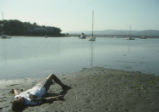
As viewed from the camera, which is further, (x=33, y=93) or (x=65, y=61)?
(x=65, y=61)

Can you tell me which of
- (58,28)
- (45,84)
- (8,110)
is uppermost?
(58,28)

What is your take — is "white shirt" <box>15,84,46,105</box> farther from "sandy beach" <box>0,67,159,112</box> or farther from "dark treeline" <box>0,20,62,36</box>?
"dark treeline" <box>0,20,62,36</box>

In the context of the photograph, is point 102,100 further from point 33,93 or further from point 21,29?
point 21,29

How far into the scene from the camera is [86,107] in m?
6.02

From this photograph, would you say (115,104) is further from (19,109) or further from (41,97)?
(19,109)

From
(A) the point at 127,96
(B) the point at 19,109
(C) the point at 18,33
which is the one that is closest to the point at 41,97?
(B) the point at 19,109

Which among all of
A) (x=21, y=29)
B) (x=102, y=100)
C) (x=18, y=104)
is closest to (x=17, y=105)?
(x=18, y=104)

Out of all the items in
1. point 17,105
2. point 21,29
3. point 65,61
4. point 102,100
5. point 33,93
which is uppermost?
point 21,29

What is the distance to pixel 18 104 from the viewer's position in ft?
18.5

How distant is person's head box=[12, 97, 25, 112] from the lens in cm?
561

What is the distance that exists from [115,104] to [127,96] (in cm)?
110

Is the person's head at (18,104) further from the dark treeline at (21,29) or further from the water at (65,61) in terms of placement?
the dark treeline at (21,29)

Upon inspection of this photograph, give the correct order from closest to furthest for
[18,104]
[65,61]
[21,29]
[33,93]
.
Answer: [18,104], [33,93], [65,61], [21,29]

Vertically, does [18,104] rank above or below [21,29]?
below
